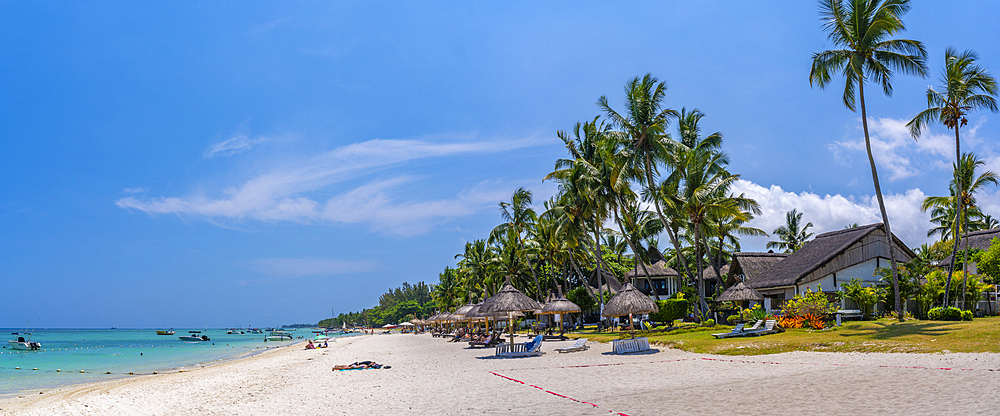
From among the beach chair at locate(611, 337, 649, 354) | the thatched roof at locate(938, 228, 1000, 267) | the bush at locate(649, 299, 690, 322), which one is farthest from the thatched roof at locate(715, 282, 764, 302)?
the thatched roof at locate(938, 228, 1000, 267)

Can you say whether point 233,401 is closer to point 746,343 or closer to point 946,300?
point 746,343

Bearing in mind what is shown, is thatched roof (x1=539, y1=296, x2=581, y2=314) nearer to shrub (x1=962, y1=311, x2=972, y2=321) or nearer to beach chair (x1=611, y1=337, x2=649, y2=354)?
beach chair (x1=611, y1=337, x2=649, y2=354)

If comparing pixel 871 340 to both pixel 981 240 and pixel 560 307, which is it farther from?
pixel 981 240

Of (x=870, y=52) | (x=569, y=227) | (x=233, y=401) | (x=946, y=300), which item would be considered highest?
(x=870, y=52)

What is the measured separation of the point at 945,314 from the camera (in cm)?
1847

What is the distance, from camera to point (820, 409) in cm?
754

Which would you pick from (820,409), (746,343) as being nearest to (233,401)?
(820,409)

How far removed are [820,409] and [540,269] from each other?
131 ft

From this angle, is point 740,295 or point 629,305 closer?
point 629,305

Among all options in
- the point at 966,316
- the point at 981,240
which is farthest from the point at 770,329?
the point at 981,240

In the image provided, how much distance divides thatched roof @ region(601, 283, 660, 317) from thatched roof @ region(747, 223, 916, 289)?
974cm

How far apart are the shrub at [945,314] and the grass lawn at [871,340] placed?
1.10 meters

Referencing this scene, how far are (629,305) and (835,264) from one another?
1170 centimetres

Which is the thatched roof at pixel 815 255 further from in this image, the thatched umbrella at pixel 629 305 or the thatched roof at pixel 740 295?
the thatched umbrella at pixel 629 305
